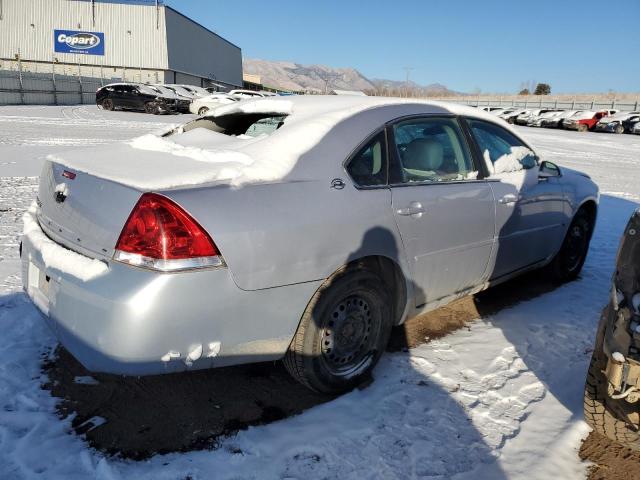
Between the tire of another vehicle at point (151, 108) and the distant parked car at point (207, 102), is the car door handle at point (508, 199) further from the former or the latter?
the tire of another vehicle at point (151, 108)

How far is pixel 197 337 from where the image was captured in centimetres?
220

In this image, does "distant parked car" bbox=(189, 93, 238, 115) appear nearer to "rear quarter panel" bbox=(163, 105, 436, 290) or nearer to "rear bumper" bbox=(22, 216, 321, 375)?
"rear quarter panel" bbox=(163, 105, 436, 290)

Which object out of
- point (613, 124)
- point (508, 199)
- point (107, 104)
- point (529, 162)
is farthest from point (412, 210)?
point (613, 124)

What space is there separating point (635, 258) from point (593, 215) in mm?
3102

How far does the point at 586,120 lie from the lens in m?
30.6

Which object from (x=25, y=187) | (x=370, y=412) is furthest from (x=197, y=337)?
(x=25, y=187)

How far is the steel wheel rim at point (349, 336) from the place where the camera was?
8.90 feet

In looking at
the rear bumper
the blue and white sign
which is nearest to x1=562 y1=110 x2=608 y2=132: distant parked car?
the rear bumper

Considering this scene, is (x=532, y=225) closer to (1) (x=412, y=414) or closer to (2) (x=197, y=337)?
(1) (x=412, y=414)

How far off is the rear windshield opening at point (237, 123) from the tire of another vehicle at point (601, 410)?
2.30m

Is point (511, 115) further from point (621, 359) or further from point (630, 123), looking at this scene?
point (621, 359)

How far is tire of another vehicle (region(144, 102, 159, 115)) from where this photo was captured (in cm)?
2506

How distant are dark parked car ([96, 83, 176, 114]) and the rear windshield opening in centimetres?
2304

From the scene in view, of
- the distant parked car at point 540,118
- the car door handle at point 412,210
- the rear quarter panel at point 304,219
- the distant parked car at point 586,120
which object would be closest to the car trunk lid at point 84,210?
the rear quarter panel at point 304,219
